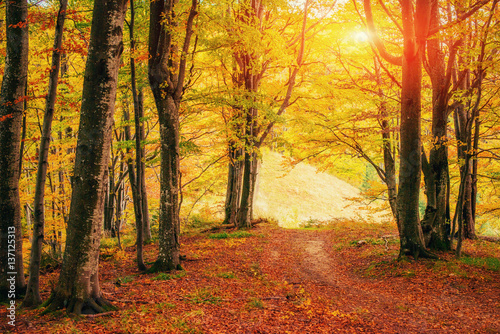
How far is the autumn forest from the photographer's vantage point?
170 inches

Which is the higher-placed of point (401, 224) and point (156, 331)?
point (401, 224)

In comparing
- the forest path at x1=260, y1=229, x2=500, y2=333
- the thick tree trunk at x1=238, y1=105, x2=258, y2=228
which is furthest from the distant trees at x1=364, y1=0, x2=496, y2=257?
the thick tree trunk at x1=238, y1=105, x2=258, y2=228

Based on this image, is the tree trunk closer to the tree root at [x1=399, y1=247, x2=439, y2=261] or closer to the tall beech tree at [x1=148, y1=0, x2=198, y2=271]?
the tree root at [x1=399, y1=247, x2=439, y2=261]

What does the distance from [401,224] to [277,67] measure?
881cm

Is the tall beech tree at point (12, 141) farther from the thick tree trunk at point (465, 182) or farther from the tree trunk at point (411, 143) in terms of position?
the thick tree trunk at point (465, 182)

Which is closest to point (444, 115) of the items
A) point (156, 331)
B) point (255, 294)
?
point (255, 294)

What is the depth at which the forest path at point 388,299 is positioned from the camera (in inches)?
179

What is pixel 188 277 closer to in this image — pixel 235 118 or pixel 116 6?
pixel 116 6

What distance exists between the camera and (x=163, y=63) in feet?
22.3

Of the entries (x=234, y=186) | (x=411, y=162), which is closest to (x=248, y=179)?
(x=234, y=186)

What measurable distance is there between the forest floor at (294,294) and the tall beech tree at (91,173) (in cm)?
32

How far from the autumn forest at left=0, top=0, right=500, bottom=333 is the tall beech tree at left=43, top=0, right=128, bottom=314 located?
19mm

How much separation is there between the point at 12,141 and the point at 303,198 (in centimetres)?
2269

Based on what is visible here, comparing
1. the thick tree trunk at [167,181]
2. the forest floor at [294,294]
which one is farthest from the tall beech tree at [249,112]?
the thick tree trunk at [167,181]
